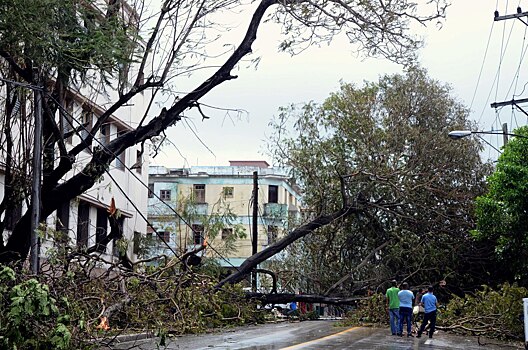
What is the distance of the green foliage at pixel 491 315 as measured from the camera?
23.6 m

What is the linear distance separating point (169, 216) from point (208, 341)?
2998 cm

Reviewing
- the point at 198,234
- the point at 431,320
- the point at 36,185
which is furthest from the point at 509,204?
the point at 36,185

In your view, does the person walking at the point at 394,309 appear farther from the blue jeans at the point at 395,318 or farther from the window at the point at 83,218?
the window at the point at 83,218

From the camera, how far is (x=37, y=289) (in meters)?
10.9

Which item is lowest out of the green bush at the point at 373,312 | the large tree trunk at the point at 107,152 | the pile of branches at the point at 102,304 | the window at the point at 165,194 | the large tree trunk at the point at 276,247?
the green bush at the point at 373,312

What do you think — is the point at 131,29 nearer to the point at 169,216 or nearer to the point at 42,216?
the point at 42,216

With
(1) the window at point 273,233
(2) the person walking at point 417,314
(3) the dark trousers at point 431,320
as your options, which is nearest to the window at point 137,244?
(1) the window at point 273,233

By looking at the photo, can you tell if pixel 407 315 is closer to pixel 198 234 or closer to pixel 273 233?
pixel 198 234

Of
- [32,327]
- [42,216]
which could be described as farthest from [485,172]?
[32,327]

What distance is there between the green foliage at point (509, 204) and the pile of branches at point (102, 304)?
29.0 ft

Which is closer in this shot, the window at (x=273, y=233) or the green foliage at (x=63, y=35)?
the green foliage at (x=63, y=35)

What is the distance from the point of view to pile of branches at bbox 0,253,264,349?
10922 millimetres

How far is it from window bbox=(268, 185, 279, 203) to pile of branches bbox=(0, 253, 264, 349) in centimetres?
3188

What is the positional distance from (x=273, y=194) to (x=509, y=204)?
3562cm
